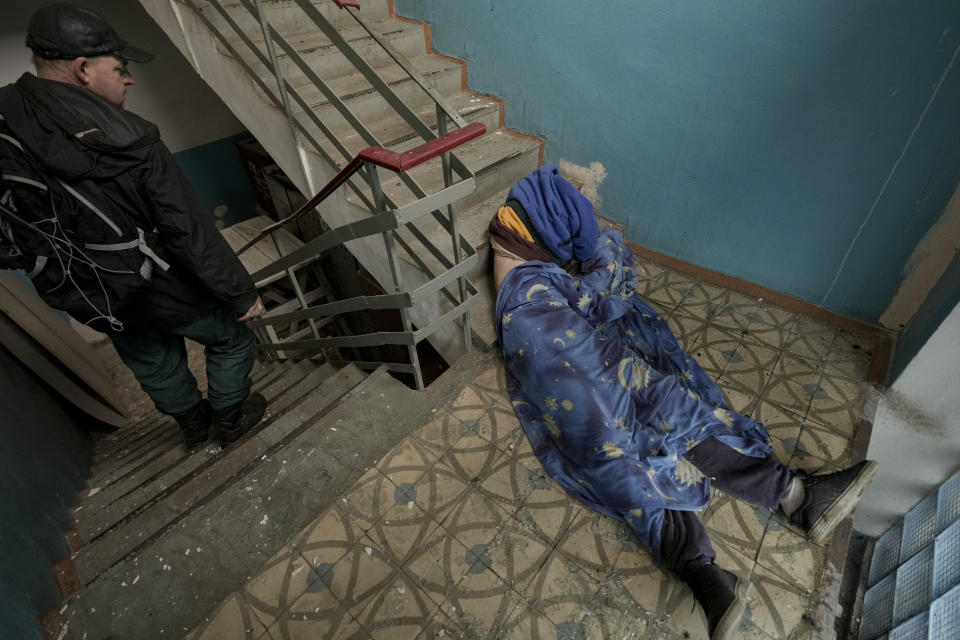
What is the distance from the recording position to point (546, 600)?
140cm

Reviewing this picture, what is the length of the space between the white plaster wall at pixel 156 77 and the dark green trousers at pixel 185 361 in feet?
8.76

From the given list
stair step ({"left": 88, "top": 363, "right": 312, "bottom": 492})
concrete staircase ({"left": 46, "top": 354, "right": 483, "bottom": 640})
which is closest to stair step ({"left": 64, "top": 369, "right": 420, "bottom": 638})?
concrete staircase ({"left": 46, "top": 354, "right": 483, "bottom": 640})

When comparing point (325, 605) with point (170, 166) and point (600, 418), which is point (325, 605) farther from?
point (170, 166)

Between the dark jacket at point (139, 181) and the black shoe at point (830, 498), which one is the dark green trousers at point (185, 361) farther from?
the black shoe at point (830, 498)

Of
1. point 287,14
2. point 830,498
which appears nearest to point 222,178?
point 287,14

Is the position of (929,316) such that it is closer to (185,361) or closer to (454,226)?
(454,226)

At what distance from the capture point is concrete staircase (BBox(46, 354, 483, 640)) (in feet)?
4.40

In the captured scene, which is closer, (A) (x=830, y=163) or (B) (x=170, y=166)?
(B) (x=170, y=166)

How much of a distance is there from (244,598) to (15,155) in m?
1.42

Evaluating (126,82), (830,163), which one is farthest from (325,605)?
(830,163)

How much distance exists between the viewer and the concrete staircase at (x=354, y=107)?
2238 millimetres

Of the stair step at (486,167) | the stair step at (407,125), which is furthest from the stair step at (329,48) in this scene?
the stair step at (486,167)

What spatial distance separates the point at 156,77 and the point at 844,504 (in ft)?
16.2

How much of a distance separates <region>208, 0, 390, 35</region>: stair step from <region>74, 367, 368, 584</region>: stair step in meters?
1.91
